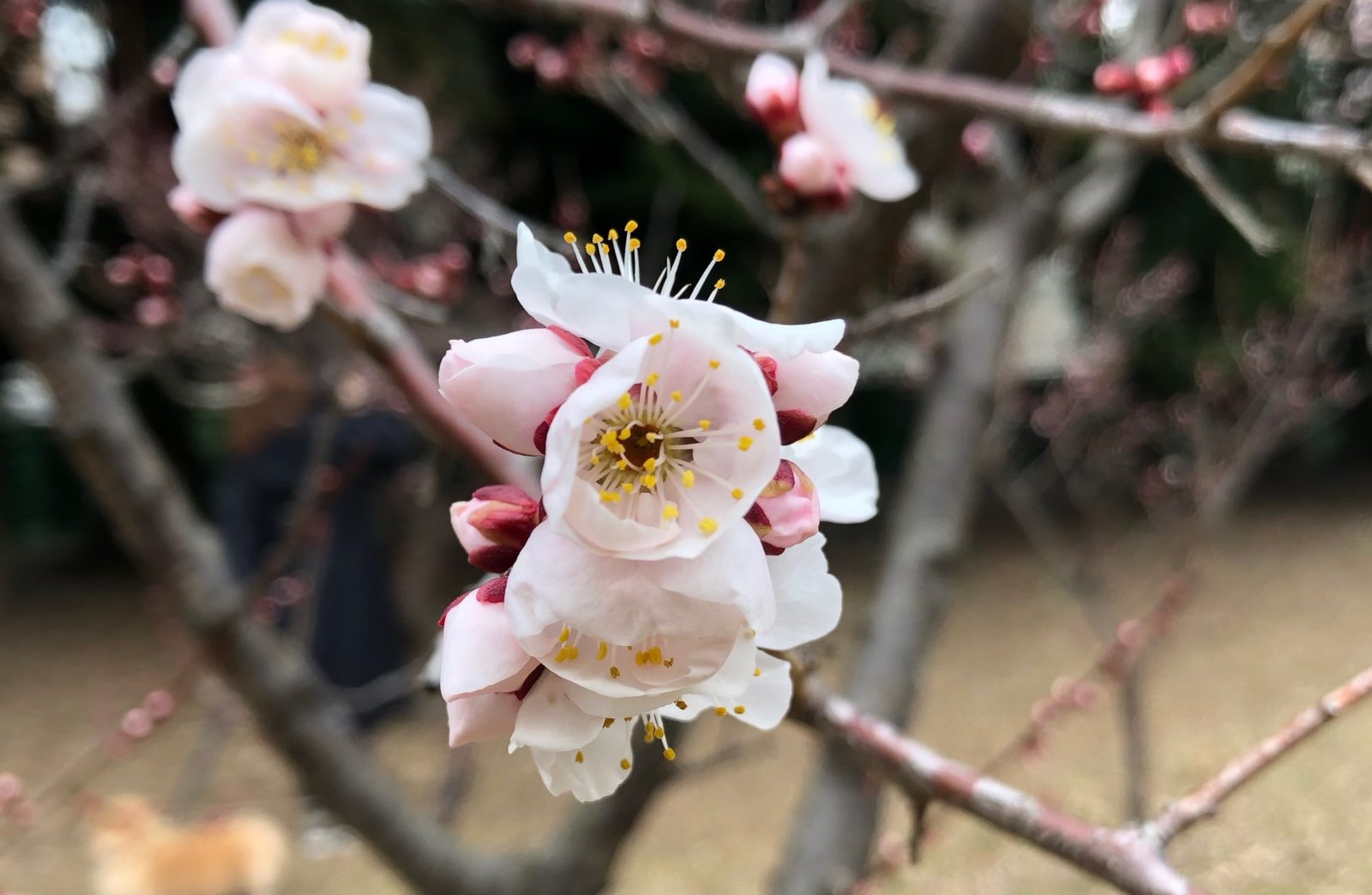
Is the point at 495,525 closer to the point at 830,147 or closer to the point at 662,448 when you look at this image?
the point at 662,448

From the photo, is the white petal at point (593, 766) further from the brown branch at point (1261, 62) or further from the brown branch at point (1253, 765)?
the brown branch at point (1261, 62)

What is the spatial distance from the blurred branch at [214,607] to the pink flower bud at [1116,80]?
881 mm

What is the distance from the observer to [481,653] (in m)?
0.31

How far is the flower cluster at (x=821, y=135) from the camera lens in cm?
57

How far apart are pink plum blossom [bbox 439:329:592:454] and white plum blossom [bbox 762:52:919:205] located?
12.8 inches

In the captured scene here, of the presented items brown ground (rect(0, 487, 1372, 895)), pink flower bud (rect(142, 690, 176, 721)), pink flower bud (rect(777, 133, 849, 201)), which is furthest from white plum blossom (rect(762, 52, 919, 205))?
pink flower bud (rect(142, 690, 176, 721))

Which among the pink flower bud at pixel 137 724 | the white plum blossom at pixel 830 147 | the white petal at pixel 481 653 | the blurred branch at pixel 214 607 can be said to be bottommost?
the pink flower bud at pixel 137 724

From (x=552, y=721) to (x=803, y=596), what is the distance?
10 centimetres

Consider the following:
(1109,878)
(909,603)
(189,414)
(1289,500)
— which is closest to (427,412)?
(1109,878)

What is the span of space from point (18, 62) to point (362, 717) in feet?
6.52

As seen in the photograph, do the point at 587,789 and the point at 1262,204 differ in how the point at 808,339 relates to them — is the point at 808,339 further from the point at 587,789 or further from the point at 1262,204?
the point at 1262,204

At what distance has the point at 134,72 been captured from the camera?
8.52 ft

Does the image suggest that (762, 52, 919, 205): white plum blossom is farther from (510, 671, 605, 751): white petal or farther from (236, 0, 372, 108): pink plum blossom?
(510, 671, 605, 751): white petal

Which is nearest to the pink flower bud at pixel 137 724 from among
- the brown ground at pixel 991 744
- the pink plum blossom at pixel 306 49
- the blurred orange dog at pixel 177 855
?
the brown ground at pixel 991 744
